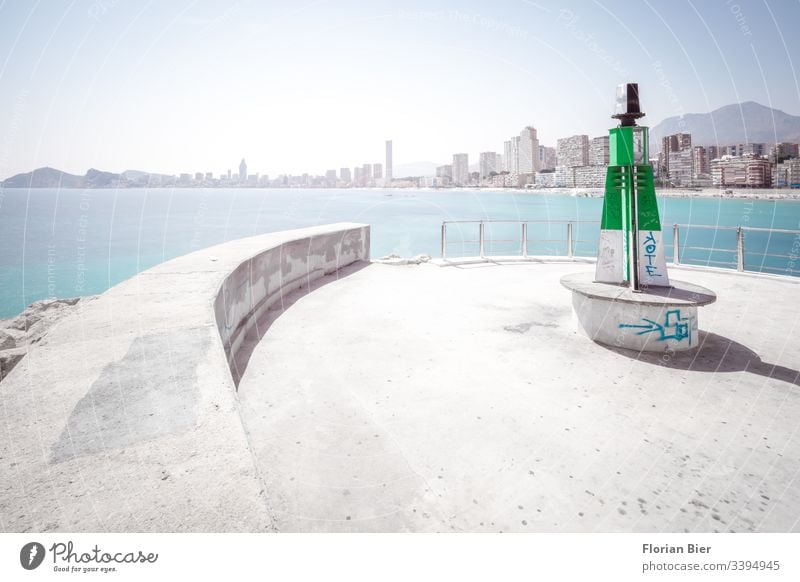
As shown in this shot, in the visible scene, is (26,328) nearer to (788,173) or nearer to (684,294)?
(684,294)

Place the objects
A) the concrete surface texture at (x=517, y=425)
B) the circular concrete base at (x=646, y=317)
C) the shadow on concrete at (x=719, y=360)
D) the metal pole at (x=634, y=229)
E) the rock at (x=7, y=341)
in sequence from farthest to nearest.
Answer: the rock at (x=7, y=341) < the metal pole at (x=634, y=229) < the circular concrete base at (x=646, y=317) < the shadow on concrete at (x=719, y=360) < the concrete surface texture at (x=517, y=425)

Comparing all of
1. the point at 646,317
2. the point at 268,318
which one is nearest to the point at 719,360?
the point at 646,317

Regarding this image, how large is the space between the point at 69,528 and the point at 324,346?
12.7 feet

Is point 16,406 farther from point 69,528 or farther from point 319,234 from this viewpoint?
point 319,234

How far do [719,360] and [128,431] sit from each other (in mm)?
5808

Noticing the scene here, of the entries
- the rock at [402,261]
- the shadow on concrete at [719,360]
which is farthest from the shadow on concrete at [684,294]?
the rock at [402,261]

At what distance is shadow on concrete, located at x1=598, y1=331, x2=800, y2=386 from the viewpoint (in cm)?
453

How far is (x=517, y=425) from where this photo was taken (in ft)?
11.4

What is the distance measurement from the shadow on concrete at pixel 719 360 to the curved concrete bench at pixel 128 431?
4.74 meters

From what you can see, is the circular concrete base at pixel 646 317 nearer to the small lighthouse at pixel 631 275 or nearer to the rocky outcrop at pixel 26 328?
the small lighthouse at pixel 631 275

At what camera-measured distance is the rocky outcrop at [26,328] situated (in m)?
5.67

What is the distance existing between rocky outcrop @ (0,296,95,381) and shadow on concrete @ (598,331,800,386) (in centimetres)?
787

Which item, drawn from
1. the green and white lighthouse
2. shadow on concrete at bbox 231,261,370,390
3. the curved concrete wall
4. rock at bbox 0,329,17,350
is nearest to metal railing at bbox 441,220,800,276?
the green and white lighthouse

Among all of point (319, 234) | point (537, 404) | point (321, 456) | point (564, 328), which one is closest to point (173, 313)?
point (321, 456)
